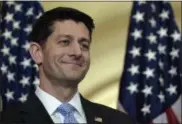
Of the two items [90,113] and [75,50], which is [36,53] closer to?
[75,50]

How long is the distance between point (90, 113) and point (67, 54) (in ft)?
0.57

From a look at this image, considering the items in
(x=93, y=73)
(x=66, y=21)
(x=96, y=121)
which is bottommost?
(x=96, y=121)

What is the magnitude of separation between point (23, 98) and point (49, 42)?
110cm

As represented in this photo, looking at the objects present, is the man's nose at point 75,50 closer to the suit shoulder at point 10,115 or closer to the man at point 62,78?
the man at point 62,78

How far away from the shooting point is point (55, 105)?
1089 mm

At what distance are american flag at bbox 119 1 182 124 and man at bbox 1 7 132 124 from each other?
1016 mm

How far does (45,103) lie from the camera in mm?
1104

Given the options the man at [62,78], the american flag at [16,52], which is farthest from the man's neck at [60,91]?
the american flag at [16,52]

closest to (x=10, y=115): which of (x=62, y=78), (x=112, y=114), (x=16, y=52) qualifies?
(x=62, y=78)

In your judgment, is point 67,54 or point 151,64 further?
point 151,64

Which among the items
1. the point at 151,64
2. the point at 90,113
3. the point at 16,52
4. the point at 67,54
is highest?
the point at 16,52

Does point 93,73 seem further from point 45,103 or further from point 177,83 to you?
point 45,103

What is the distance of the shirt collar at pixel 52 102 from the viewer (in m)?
1.09

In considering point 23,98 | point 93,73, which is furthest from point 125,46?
point 23,98
